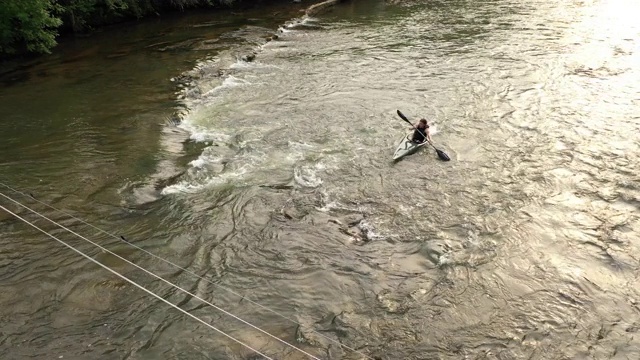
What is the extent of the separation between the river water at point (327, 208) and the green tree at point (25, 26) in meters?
1.12

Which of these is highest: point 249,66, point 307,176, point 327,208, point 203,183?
point 249,66

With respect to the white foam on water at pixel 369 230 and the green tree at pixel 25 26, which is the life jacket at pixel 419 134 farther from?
the green tree at pixel 25 26

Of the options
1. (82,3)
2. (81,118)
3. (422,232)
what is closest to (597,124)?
(422,232)

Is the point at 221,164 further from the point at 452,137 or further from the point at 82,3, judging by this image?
the point at 82,3

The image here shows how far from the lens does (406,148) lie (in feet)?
42.9

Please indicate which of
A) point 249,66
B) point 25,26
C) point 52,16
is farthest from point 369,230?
point 52,16

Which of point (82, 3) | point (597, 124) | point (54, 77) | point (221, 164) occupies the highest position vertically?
point (82, 3)

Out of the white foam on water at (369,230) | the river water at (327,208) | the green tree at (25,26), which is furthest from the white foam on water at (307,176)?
the green tree at (25,26)

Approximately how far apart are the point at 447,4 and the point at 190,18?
1709 cm

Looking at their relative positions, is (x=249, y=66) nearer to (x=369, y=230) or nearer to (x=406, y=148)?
(x=406, y=148)

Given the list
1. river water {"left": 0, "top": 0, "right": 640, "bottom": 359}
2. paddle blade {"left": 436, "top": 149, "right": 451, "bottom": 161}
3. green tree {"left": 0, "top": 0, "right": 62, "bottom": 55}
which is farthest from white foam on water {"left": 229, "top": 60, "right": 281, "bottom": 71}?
paddle blade {"left": 436, "top": 149, "right": 451, "bottom": 161}

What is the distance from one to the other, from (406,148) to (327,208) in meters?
3.49

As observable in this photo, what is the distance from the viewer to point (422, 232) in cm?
988

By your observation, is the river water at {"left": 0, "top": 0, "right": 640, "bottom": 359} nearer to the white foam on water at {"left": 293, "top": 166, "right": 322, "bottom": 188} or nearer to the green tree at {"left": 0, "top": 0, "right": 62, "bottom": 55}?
the white foam on water at {"left": 293, "top": 166, "right": 322, "bottom": 188}
